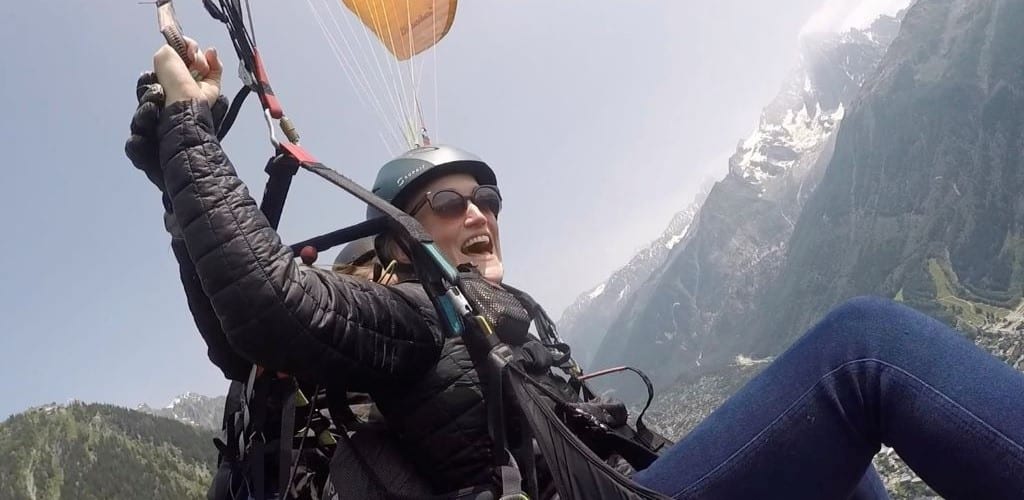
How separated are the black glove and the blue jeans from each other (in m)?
2.16

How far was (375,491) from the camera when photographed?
288cm

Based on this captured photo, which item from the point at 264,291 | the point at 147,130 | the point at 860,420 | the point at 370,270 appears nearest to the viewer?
the point at 860,420

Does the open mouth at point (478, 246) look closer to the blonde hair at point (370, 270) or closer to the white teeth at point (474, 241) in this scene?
the white teeth at point (474, 241)

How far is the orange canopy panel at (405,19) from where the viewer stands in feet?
26.0

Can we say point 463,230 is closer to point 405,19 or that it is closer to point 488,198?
point 488,198

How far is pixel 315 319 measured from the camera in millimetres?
2424

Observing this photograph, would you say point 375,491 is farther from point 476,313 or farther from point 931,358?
point 931,358

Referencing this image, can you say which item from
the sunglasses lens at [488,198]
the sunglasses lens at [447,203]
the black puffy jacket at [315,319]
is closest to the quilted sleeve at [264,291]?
the black puffy jacket at [315,319]

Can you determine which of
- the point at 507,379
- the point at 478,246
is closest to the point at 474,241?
the point at 478,246

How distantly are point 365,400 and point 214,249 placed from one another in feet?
5.01

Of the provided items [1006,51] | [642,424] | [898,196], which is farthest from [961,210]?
[642,424]

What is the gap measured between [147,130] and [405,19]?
21.6 ft

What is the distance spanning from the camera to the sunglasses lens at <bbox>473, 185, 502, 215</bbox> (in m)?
3.99

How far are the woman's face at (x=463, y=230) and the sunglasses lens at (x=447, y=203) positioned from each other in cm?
2
